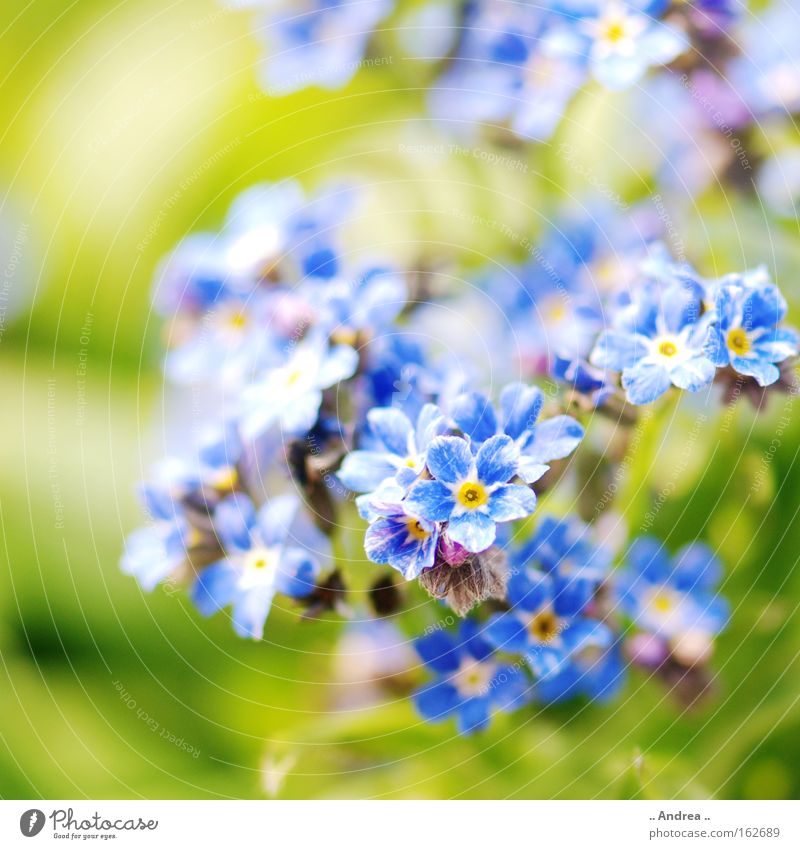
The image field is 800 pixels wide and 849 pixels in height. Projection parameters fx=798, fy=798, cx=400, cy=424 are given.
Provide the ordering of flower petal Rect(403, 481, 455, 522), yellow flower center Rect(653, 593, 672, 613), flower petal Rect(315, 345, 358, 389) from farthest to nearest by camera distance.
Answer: yellow flower center Rect(653, 593, 672, 613)
flower petal Rect(315, 345, 358, 389)
flower petal Rect(403, 481, 455, 522)

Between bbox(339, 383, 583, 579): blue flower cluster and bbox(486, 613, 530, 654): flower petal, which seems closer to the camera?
bbox(339, 383, 583, 579): blue flower cluster

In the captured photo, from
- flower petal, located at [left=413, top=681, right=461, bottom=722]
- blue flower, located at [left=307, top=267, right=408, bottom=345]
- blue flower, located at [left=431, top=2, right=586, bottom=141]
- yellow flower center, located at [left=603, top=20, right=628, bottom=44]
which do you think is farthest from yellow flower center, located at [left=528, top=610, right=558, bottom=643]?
yellow flower center, located at [left=603, top=20, right=628, bottom=44]

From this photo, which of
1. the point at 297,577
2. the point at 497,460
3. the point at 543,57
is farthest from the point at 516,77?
→ the point at 297,577

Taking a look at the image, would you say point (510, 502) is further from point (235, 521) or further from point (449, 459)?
point (235, 521)

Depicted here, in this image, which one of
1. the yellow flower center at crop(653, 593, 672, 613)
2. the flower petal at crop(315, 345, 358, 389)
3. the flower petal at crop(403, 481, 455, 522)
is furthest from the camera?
the yellow flower center at crop(653, 593, 672, 613)

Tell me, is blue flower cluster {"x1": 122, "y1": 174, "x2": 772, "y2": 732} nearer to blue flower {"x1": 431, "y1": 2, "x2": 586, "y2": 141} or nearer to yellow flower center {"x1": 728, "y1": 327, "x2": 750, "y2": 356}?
yellow flower center {"x1": 728, "y1": 327, "x2": 750, "y2": 356}

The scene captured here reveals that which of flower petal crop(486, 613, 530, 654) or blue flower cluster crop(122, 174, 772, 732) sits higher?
blue flower cluster crop(122, 174, 772, 732)

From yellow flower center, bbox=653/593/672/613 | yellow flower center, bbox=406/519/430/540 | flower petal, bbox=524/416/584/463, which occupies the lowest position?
yellow flower center, bbox=653/593/672/613
